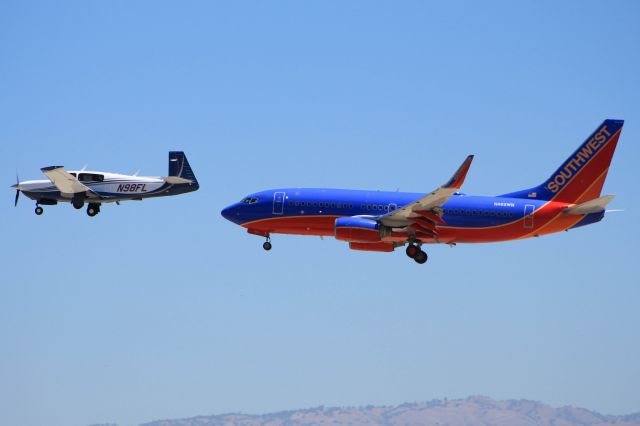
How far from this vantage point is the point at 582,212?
254 feet

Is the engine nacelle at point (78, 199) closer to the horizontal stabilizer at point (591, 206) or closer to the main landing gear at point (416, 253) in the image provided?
the main landing gear at point (416, 253)

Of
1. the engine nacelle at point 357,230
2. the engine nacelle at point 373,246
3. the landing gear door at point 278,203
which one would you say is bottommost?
the engine nacelle at point 373,246

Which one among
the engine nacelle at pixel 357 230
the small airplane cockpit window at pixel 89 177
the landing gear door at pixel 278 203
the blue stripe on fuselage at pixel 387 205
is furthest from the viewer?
the small airplane cockpit window at pixel 89 177

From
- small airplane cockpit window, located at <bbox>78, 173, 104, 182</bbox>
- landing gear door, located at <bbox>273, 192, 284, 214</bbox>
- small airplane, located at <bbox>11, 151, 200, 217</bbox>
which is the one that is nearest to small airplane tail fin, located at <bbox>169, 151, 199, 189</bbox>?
small airplane, located at <bbox>11, 151, 200, 217</bbox>

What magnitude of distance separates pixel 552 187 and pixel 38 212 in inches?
1752

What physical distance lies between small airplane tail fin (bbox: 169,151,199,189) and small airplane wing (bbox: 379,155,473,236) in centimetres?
2274

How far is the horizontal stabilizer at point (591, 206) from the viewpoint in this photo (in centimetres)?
7550

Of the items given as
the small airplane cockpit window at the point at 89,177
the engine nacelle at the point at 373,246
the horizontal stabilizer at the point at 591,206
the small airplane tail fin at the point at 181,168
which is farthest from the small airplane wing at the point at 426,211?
the small airplane cockpit window at the point at 89,177

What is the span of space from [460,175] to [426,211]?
6126mm

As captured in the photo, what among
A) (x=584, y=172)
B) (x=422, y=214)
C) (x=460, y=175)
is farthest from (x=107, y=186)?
(x=584, y=172)

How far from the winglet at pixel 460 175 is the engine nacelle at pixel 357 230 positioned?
7257 millimetres

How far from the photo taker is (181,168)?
304 feet

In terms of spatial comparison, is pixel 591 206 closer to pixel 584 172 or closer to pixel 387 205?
pixel 584 172

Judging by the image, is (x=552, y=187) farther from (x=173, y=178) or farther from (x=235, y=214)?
(x=173, y=178)
